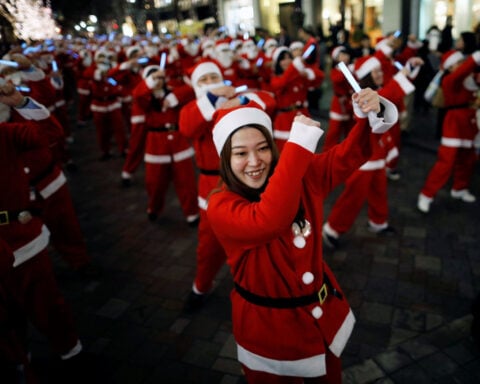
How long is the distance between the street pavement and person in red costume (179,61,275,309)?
29cm

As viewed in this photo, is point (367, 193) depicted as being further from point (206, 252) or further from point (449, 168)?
point (206, 252)

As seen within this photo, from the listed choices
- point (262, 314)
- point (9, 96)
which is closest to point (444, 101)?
point (262, 314)

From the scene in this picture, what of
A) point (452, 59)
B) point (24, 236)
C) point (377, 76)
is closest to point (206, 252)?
point (24, 236)

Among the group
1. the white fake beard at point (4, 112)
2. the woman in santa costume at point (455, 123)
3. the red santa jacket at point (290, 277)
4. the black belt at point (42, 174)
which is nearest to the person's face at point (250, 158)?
the red santa jacket at point (290, 277)

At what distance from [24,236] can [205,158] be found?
1.67 meters

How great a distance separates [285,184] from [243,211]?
24cm

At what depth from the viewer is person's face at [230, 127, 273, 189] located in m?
1.81

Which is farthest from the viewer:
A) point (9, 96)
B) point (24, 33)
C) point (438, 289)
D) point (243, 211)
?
point (24, 33)

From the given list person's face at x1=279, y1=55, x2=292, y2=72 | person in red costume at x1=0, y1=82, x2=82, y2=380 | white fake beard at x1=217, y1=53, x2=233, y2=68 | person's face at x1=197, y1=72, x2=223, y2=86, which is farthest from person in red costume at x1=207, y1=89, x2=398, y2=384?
white fake beard at x1=217, y1=53, x2=233, y2=68

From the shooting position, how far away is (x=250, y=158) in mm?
1806

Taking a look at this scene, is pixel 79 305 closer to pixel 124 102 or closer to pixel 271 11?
pixel 124 102

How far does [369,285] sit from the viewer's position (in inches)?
147

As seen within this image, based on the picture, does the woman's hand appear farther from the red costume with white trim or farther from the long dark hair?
the red costume with white trim

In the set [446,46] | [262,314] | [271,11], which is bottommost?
[262,314]
